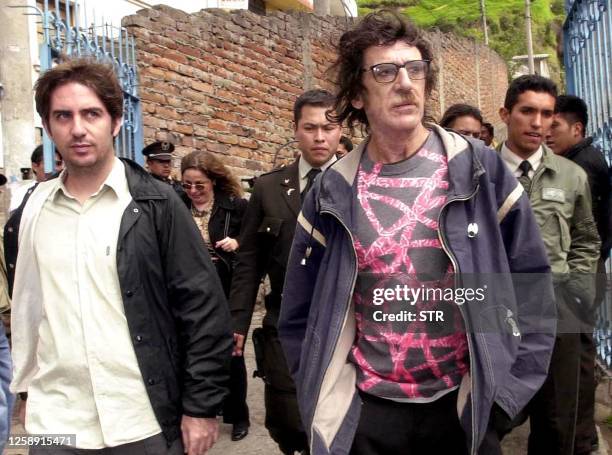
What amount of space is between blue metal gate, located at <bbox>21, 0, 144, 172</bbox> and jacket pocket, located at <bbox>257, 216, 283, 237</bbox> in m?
1.37

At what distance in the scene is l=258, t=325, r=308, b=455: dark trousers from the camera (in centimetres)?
360

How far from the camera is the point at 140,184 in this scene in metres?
2.71

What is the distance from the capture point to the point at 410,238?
220 centimetres

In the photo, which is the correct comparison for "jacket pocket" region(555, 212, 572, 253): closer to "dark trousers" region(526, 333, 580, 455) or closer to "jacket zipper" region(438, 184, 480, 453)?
"dark trousers" region(526, 333, 580, 455)

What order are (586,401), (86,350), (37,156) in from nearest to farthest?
(86,350) < (586,401) < (37,156)

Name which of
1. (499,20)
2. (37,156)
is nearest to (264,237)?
(37,156)

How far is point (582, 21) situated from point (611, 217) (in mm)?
1710

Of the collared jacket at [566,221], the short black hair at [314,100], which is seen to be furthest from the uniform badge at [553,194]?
the short black hair at [314,100]

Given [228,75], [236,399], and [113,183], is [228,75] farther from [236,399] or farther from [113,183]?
[113,183]

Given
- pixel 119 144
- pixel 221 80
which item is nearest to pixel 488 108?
pixel 221 80

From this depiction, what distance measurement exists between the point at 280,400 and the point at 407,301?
65.3 inches

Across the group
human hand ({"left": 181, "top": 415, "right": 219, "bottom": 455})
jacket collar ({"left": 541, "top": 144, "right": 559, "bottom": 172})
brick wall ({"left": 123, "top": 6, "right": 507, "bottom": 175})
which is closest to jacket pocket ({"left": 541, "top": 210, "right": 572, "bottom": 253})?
jacket collar ({"left": 541, "top": 144, "right": 559, "bottom": 172})

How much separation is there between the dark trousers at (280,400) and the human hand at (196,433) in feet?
3.36

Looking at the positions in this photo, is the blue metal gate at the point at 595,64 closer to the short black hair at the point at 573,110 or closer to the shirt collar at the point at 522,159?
the short black hair at the point at 573,110
